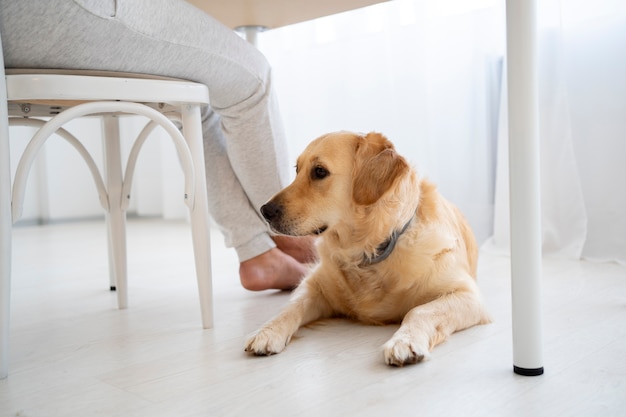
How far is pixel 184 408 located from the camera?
3.09 feet

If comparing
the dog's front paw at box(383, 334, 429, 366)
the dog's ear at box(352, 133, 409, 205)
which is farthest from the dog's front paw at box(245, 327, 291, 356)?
the dog's ear at box(352, 133, 409, 205)

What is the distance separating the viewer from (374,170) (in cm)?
137

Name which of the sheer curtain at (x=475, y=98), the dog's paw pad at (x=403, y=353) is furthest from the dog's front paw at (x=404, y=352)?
the sheer curtain at (x=475, y=98)

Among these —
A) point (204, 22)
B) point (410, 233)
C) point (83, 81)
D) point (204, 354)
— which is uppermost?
point (204, 22)

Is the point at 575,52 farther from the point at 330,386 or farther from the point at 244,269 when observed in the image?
the point at 330,386

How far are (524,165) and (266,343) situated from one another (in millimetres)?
602

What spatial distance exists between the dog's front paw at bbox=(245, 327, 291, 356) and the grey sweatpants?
49cm

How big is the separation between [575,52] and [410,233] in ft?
4.13

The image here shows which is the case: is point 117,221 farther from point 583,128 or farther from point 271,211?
point 583,128

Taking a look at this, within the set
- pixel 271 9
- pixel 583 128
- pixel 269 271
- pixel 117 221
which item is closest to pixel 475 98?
pixel 583 128

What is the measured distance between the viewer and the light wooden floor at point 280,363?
932 mm

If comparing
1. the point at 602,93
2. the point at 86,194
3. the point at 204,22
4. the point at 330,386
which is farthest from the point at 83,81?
the point at 86,194

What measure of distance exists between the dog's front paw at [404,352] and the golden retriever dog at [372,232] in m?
0.20

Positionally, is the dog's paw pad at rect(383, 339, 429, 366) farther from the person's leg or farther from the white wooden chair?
the person's leg
